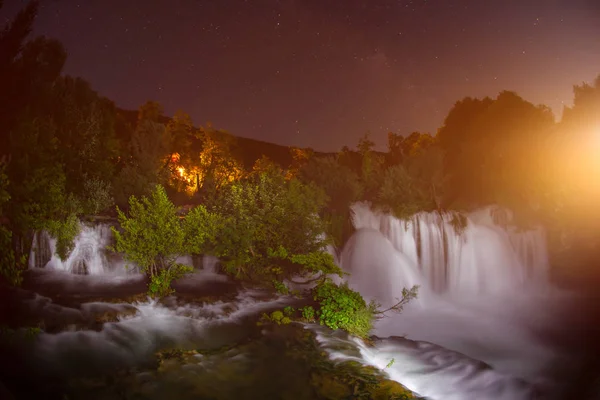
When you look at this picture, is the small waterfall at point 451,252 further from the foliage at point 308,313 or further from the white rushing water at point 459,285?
the foliage at point 308,313

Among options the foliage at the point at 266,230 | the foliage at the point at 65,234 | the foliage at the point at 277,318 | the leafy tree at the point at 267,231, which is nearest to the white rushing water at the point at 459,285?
the foliage at the point at 277,318

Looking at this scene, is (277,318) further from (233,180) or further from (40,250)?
(233,180)

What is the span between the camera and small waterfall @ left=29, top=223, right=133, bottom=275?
18.3m

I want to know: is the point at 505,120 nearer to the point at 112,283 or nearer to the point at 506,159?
the point at 506,159

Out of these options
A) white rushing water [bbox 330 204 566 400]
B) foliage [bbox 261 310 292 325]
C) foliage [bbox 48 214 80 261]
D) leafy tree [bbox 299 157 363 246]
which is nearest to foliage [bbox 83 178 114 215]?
foliage [bbox 48 214 80 261]

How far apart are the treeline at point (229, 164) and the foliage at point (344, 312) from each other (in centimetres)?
409

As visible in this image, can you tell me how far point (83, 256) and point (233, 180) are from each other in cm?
1060

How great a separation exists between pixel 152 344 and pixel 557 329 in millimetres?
19791

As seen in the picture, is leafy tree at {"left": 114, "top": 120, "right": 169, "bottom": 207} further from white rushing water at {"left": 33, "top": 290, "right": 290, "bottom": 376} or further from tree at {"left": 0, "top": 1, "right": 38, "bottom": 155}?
white rushing water at {"left": 33, "top": 290, "right": 290, "bottom": 376}

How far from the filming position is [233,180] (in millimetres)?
26984

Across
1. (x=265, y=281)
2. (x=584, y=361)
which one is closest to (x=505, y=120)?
(x=584, y=361)

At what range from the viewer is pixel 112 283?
17.3 metres

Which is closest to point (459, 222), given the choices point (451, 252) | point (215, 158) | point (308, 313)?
point (451, 252)

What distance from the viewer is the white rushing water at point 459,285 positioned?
17156 mm
